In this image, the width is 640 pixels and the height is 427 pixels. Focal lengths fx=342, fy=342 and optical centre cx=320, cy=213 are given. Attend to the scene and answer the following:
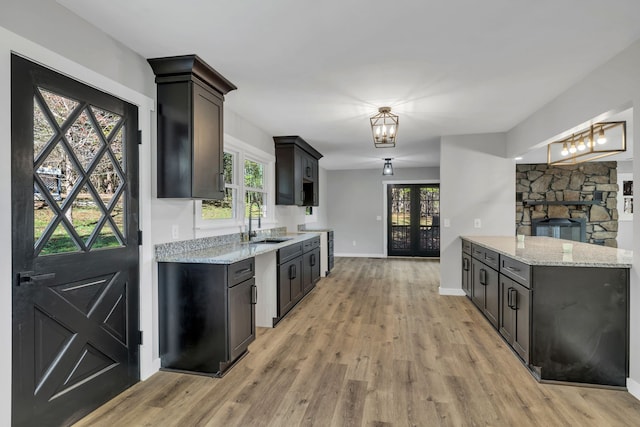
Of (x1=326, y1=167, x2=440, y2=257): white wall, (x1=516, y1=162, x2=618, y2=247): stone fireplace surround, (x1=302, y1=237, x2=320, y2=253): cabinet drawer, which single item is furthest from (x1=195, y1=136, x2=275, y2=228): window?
(x1=516, y1=162, x2=618, y2=247): stone fireplace surround

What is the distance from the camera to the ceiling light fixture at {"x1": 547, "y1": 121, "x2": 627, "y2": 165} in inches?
123

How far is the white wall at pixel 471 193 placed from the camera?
4.87 meters

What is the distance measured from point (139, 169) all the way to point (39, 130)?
2.34 ft

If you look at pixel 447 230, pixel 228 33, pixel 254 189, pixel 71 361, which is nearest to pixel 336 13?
pixel 228 33

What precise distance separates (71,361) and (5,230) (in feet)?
2.84

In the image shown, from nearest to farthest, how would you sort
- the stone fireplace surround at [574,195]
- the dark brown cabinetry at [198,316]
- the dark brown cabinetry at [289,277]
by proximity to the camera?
the dark brown cabinetry at [198,316] < the dark brown cabinetry at [289,277] < the stone fireplace surround at [574,195]

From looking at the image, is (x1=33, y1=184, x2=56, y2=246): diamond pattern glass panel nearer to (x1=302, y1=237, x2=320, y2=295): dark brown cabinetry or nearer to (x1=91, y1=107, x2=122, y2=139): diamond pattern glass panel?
(x1=91, y1=107, x2=122, y2=139): diamond pattern glass panel

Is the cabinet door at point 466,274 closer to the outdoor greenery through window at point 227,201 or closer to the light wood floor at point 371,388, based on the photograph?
the light wood floor at point 371,388

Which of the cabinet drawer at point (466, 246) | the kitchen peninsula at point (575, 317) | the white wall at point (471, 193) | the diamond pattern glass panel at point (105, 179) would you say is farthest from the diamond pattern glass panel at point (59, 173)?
the white wall at point (471, 193)

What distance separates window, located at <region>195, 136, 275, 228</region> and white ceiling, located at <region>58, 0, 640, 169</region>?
61 cm

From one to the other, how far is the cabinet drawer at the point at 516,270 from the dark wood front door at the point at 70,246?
295 cm

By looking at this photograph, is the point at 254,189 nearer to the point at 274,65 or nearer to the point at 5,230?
the point at 274,65

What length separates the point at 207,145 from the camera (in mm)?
2844

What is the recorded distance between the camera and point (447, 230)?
5.04 m
